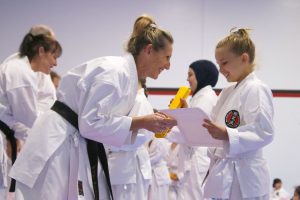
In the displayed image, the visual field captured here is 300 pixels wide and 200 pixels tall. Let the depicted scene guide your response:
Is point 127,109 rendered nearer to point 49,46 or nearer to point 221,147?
point 221,147

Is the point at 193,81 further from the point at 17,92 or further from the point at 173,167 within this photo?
the point at 17,92

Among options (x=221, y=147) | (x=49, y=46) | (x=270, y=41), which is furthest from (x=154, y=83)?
(x=221, y=147)

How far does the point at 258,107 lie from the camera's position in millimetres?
2658

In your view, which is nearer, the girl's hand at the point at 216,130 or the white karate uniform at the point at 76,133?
the white karate uniform at the point at 76,133

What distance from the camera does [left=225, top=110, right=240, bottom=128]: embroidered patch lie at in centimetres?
276

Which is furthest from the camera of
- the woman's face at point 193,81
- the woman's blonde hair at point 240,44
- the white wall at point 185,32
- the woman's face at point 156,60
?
the white wall at point 185,32

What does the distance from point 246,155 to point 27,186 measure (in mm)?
1187

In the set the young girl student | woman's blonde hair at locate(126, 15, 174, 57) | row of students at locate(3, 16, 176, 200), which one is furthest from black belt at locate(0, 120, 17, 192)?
the young girl student

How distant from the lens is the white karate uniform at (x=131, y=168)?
3176mm

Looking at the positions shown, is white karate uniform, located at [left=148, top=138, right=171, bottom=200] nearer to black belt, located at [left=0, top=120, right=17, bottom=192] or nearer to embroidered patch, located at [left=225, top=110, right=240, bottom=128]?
black belt, located at [left=0, top=120, right=17, bottom=192]

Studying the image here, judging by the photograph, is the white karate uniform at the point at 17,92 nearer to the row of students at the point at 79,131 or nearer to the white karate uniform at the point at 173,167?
the row of students at the point at 79,131

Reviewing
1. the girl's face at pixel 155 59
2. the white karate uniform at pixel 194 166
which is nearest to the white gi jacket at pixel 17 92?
the girl's face at pixel 155 59

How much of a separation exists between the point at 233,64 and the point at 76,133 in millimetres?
1032

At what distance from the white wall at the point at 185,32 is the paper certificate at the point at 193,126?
15.3ft
